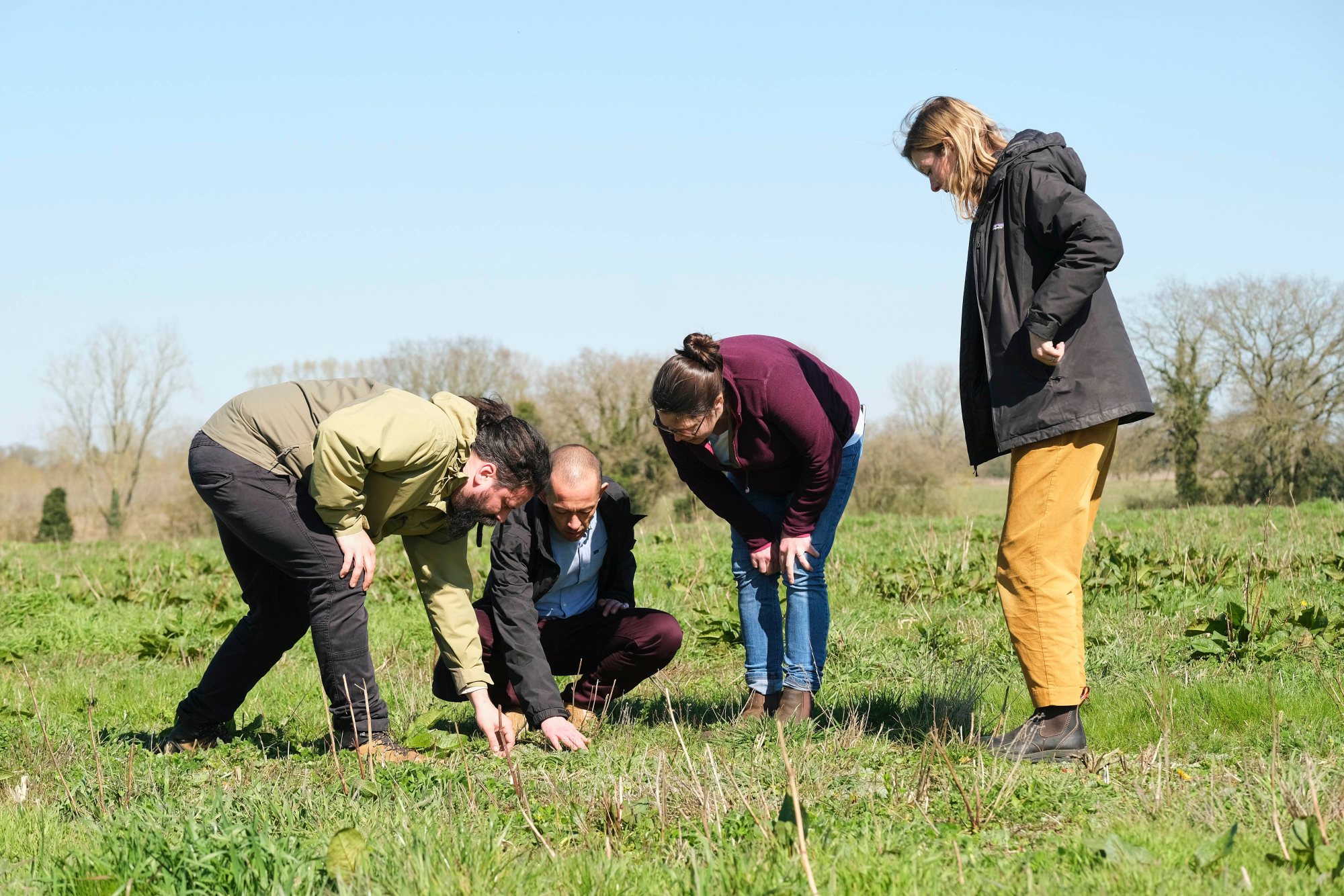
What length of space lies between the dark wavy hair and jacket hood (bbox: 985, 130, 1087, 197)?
1821 mm

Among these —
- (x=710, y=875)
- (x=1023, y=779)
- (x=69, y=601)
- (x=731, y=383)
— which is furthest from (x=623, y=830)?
(x=69, y=601)

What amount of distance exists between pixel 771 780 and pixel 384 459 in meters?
1.65

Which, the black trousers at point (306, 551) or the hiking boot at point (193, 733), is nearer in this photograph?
the black trousers at point (306, 551)

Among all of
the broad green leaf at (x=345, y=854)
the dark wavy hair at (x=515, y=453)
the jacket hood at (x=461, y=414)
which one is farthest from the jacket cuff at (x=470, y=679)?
the broad green leaf at (x=345, y=854)

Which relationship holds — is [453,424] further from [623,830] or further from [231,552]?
[623,830]

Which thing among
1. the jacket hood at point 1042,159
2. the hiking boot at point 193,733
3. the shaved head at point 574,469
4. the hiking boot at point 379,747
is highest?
the jacket hood at point 1042,159

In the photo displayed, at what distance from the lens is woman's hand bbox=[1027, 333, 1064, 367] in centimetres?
345

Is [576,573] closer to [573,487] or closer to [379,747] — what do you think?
[573,487]

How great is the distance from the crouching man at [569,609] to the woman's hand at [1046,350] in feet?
5.73

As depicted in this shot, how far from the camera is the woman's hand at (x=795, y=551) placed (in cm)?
446

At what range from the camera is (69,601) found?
9.30 m

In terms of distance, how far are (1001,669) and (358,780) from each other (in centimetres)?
Result: 335

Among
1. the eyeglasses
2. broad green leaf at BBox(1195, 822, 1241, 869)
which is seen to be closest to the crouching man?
the eyeglasses

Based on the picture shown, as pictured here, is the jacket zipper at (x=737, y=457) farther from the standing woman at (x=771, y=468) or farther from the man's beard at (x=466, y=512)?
the man's beard at (x=466, y=512)
